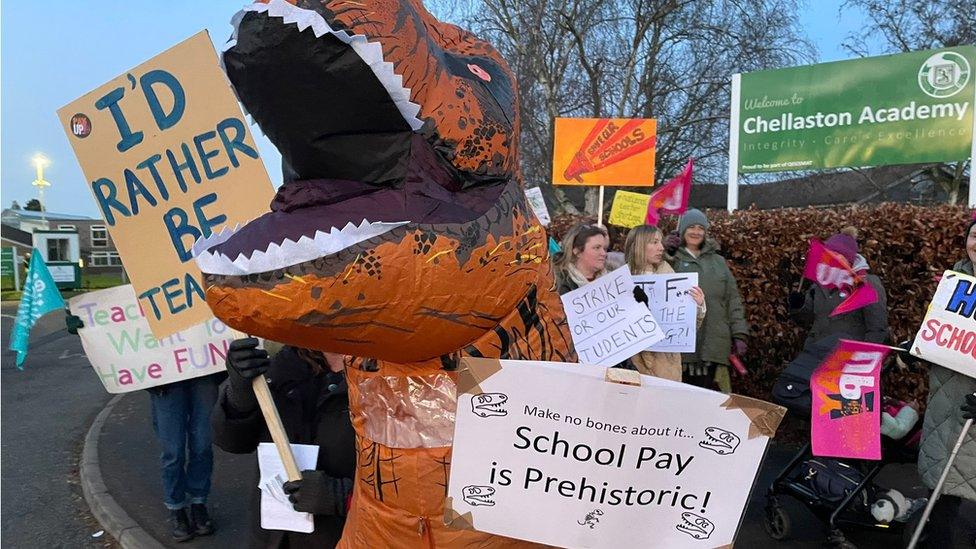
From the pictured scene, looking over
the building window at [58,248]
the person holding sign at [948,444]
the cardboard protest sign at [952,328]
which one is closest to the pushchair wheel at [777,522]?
the person holding sign at [948,444]

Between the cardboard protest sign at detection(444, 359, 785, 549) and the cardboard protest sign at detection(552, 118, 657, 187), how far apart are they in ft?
19.2

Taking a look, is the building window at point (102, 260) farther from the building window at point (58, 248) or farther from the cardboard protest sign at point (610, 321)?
the cardboard protest sign at point (610, 321)

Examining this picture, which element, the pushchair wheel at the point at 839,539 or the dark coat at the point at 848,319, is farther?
the dark coat at the point at 848,319

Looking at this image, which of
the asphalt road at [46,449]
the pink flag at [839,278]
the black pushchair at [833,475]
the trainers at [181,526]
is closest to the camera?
the black pushchair at [833,475]

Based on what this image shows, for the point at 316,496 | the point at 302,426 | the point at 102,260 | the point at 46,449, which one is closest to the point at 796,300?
the point at 302,426

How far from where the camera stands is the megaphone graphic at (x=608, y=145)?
24.0ft

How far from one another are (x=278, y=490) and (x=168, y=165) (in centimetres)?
110

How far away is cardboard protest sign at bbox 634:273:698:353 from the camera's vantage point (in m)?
4.63

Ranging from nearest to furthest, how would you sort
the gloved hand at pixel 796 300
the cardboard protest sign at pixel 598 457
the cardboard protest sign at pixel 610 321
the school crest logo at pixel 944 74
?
the cardboard protest sign at pixel 598 457, the cardboard protest sign at pixel 610 321, the gloved hand at pixel 796 300, the school crest logo at pixel 944 74

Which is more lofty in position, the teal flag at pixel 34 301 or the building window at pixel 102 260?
the teal flag at pixel 34 301

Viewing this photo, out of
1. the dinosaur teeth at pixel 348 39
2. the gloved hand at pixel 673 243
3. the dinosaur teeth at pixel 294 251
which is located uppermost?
the dinosaur teeth at pixel 348 39

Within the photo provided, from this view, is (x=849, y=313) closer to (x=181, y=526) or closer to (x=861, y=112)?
(x=861, y=112)

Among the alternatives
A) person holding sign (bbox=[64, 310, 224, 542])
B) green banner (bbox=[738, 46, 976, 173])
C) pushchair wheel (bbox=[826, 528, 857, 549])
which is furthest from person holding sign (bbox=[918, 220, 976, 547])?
green banner (bbox=[738, 46, 976, 173])

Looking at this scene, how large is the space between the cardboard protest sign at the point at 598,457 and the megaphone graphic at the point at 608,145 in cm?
618
